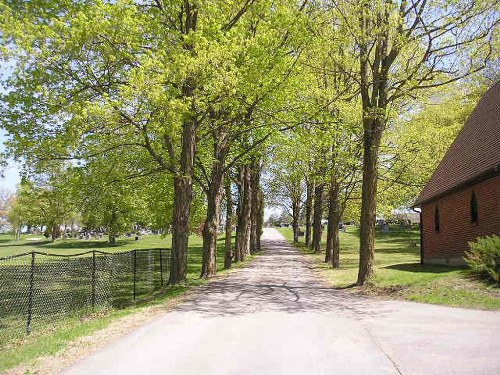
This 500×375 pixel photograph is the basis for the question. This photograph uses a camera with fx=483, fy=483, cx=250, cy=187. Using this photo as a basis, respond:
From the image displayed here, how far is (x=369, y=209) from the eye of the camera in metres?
→ 16.5

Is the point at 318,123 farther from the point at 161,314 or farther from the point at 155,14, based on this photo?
the point at 161,314

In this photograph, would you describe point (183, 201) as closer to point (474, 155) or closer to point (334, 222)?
point (474, 155)

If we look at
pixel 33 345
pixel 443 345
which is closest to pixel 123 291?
pixel 33 345

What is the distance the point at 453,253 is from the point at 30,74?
1767 centimetres

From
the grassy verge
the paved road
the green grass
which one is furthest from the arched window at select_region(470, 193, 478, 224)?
the green grass

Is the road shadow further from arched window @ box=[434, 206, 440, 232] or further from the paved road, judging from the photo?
arched window @ box=[434, 206, 440, 232]

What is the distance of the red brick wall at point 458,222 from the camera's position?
17.0 metres

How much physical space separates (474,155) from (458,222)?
3.07 meters

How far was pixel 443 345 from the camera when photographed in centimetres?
775

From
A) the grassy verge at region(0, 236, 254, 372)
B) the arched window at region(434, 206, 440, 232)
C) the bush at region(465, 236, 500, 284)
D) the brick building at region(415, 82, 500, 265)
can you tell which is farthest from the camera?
the arched window at region(434, 206, 440, 232)

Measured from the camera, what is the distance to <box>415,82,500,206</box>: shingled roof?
56.2 ft

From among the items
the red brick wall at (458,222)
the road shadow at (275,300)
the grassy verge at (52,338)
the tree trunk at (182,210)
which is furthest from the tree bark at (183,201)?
the red brick wall at (458,222)

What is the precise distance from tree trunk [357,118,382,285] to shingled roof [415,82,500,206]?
3790mm

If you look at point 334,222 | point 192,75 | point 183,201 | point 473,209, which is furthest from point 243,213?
point 192,75
